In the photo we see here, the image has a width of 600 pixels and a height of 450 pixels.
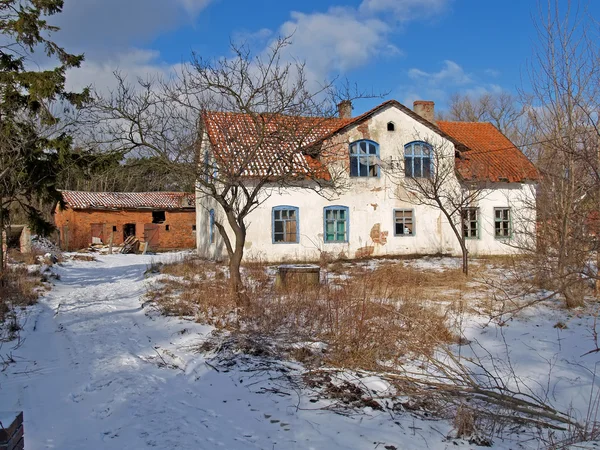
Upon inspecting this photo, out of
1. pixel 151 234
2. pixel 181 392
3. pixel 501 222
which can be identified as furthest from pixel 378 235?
pixel 151 234

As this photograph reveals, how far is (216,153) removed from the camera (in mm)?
9312

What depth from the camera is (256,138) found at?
9531 mm

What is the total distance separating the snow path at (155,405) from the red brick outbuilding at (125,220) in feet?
79.6

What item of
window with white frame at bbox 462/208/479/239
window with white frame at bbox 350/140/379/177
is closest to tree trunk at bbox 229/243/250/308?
window with white frame at bbox 350/140/379/177

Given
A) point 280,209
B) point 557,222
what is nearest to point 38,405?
point 557,222

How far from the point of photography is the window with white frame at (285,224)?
1903cm

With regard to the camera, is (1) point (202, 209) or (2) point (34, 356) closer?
(2) point (34, 356)

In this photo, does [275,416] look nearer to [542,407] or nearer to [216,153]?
[542,407]

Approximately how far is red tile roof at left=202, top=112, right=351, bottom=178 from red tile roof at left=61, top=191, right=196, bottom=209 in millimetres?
21601

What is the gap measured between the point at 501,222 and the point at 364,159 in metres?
7.16

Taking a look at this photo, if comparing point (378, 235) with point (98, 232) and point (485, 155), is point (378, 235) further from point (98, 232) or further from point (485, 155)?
point (98, 232)

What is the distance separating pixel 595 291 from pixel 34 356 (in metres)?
11.0

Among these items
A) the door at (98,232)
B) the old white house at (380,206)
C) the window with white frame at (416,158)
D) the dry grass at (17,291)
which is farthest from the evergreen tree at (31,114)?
the door at (98,232)

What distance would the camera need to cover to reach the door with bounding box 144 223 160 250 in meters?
32.7
